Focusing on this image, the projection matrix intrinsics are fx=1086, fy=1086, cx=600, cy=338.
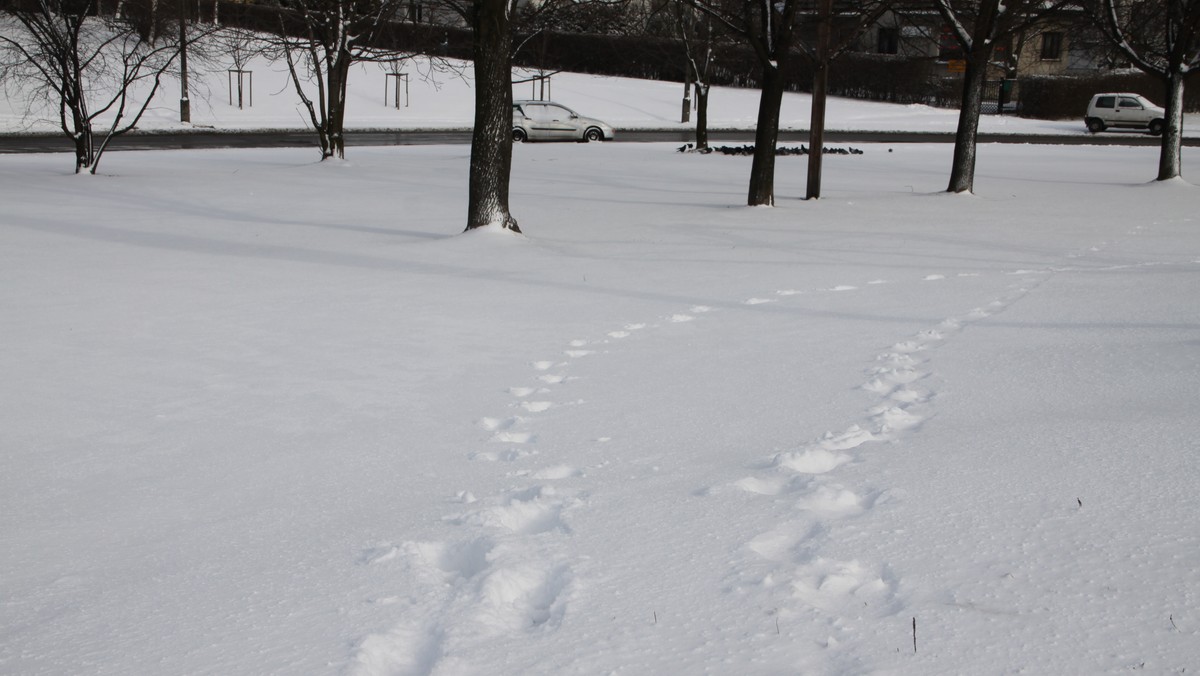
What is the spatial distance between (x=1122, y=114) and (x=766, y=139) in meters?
29.3

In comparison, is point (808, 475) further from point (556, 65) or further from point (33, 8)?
point (556, 65)

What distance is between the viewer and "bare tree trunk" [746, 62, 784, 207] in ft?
46.8

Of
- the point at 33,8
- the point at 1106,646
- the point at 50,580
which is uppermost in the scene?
the point at 33,8

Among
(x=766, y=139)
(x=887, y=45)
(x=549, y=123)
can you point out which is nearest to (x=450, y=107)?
(x=549, y=123)

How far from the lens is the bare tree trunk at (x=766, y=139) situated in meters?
14.3

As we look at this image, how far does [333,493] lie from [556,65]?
163 feet

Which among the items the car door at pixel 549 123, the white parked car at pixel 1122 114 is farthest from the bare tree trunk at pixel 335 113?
the white parked car at pixel 1122 114

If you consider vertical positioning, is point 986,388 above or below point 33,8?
below

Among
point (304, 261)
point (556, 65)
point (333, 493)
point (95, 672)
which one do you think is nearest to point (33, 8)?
point (304, 261)

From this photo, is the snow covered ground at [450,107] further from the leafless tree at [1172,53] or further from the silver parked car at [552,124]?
the leafless tree at [1172,53]

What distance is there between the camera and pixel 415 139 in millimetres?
29734

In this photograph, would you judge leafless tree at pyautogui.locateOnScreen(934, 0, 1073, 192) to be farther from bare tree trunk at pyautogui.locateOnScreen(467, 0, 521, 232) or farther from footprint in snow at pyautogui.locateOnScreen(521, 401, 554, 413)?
footprint in snow at pyautogui.locateOnScreen(521, 401, 554, 413)

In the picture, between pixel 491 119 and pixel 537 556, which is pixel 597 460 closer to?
pixel 537 556

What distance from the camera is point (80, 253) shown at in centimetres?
1007
